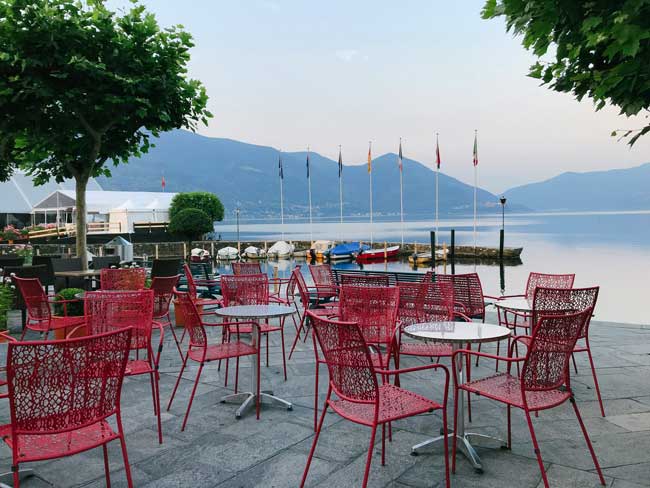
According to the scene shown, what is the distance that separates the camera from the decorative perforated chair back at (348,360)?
2.73 meters

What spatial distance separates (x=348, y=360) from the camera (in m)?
2.82

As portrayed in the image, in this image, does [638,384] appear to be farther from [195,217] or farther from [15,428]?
[195,217]

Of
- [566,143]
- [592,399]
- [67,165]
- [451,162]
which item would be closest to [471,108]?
[566,143]

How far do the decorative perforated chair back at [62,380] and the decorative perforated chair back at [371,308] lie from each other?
2.27 m

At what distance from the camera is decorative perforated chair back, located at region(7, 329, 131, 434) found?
235 cm

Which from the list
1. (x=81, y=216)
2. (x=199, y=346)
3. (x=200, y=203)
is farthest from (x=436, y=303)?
(x=200, y=203)

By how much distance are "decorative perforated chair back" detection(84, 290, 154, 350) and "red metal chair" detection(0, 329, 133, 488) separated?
1570 millimetres

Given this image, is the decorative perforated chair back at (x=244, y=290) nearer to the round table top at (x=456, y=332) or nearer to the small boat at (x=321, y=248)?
the round table top at (x=456, y=332)

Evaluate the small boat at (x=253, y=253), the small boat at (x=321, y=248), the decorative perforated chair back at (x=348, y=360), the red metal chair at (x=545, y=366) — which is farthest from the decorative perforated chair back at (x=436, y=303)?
the small boat at (x=253, y=253)

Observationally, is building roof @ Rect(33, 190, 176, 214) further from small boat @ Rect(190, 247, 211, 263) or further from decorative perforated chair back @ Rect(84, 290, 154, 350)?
decorative perforated chair back @ Rect(84, 290, 154, 350)

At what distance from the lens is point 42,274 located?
946cm

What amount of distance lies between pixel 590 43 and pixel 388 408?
2495 millimetres

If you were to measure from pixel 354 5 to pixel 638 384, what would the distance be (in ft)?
70.7

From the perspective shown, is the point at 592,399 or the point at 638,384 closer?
the point at 592,399
